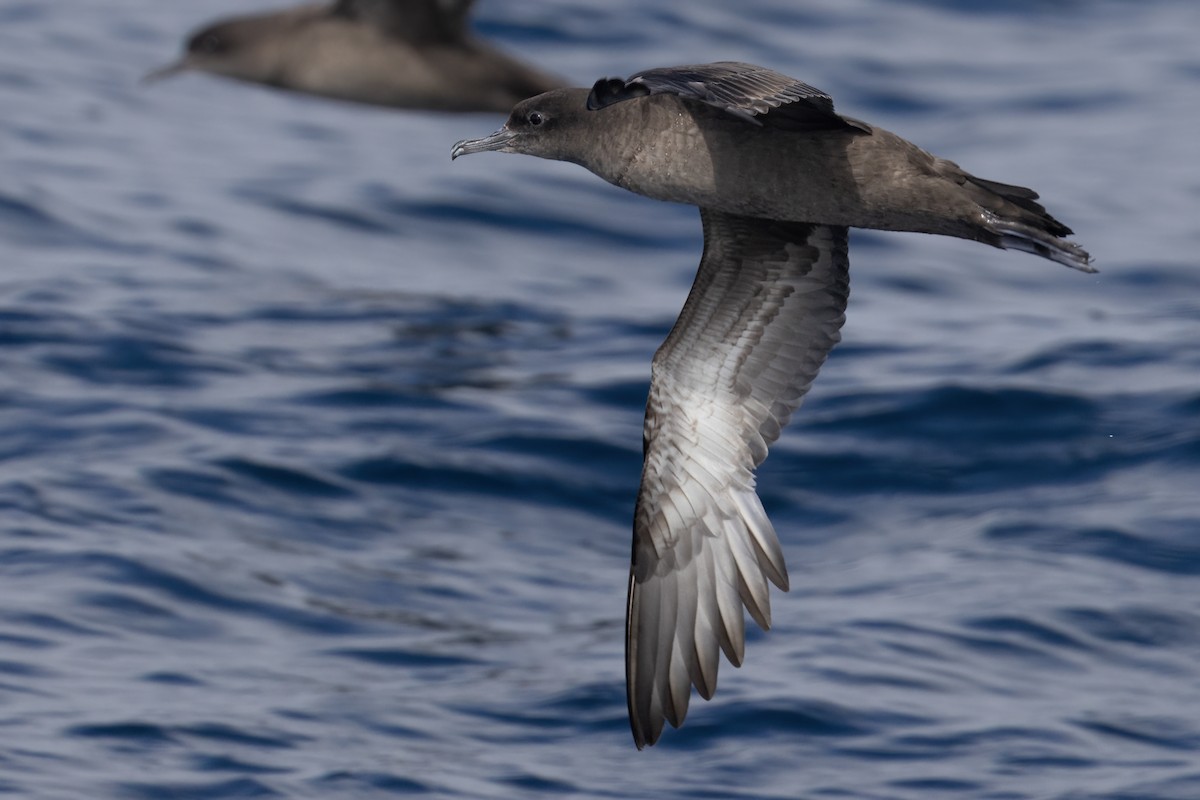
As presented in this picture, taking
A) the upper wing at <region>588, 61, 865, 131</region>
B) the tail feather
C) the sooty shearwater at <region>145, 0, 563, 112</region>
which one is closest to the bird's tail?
the tail feather

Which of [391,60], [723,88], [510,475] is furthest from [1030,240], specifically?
[391,60]

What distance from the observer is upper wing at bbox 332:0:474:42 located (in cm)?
1389

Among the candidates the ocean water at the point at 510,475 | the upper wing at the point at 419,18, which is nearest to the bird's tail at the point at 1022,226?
the ocean water at the point at 510,475

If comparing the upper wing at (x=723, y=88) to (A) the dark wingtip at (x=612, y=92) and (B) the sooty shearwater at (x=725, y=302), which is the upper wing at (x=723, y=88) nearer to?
(A) the dark wingtip at (x=612, y=92)

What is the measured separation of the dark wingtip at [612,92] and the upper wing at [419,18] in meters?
8.03

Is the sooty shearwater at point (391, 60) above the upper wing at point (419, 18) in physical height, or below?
below

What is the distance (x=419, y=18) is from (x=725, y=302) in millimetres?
6712

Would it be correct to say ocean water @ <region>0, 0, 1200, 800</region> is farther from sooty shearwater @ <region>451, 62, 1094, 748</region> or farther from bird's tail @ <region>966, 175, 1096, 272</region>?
bird's tail @ <region>966, 175, 1096, 272</region>

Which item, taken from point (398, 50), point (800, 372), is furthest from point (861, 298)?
point (800, 372)

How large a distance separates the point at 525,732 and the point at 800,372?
70.9 inches

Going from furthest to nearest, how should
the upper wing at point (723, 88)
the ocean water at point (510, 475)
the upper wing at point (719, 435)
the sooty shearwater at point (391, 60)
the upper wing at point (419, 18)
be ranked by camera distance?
the upper wing at point (419, 18) → the sooty shearwater at point (391, 60) → the ocean water at point (510, 475) → the upper wing at point (719, 435) → the upper wing at point (723, 88)

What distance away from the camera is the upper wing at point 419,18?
13.9 metres

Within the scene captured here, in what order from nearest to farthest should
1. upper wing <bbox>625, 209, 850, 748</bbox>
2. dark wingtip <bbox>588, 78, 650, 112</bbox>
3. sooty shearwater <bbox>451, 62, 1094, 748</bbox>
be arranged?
dark wingtip <bbox>588, 78, 650, 112</bbox> → sooty shearwater <bbox>451, 62, 1094, 748</bbox> → upper wing <bbox>625, 209, 850, 748</bbox>

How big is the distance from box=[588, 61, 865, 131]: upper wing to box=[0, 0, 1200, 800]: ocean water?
2.99 metres
